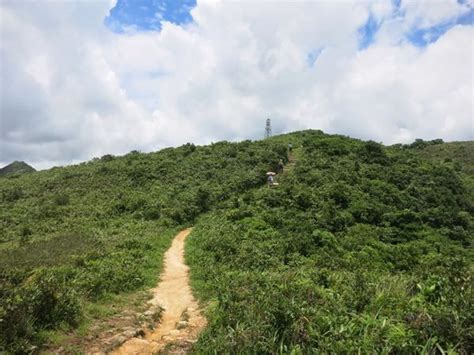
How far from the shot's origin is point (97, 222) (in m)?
24.8

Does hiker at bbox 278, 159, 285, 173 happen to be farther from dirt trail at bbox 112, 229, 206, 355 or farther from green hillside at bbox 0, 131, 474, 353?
dirt trail at bbox 112, 229, 206, 355

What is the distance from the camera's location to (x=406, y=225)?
24391 mm

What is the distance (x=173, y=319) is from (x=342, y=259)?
8.88 meters

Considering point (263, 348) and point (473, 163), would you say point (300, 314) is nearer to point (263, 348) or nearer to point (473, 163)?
point (263, 348)

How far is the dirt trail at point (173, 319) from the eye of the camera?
326 inches

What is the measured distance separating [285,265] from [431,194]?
19291mm

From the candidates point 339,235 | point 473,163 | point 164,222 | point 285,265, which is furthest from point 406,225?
point 473,163

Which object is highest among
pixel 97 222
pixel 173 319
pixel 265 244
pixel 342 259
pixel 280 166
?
pixel 280 166

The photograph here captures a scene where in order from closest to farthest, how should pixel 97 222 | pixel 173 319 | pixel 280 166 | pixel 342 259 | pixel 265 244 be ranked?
1. pixel 173 319
2. pixel 342 259
3. pixel 265 244
4. pixel 97 222
5. pixel 280 166

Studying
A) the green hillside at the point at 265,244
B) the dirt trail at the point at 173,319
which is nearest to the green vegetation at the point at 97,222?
the green hillside at the point at 265,244

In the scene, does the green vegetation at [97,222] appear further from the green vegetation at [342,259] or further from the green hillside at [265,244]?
the green vegetation at [342,259]

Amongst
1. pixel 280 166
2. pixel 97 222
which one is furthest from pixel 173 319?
pixel 280 166

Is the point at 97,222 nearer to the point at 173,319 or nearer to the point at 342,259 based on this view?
the point at 342,259

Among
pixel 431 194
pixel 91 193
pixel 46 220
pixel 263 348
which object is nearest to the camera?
pixel 263 348
